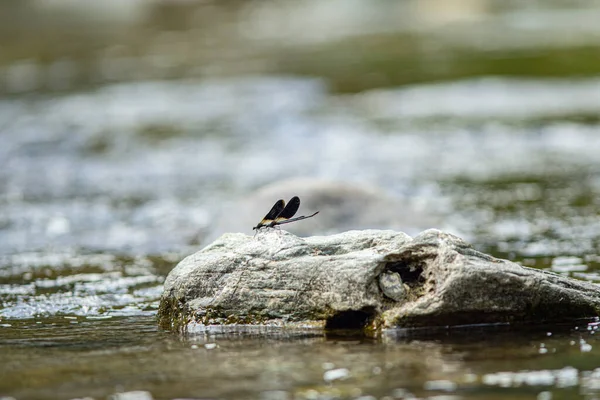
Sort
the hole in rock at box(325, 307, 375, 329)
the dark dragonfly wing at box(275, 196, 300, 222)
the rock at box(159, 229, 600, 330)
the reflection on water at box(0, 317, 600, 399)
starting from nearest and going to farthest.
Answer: the reflection on water at box(0, 317, 600, 399) < the rock at box(159, 229, 600, 330) < the hole in rock at box(325, 307, 375, 329) < the dark dragonfly wing at box(275, 196, 300, 222)

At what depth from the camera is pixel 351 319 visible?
5.33 metres

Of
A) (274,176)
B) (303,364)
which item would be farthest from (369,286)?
(274,176)

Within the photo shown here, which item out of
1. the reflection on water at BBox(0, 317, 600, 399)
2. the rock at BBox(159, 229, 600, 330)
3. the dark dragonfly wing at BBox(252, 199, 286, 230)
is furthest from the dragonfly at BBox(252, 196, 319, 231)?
the reflection on water at BBox(0, 317, 600, 399)

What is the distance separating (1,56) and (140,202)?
18.6m

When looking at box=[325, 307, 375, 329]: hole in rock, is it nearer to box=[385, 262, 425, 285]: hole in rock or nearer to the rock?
the rock

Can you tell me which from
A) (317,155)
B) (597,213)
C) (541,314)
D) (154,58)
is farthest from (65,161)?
(154,58)

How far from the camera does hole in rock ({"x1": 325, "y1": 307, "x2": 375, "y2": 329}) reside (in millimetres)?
5281

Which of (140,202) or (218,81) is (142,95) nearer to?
(218,81)

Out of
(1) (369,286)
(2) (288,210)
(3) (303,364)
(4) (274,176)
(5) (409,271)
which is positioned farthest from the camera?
(4) (274,176)

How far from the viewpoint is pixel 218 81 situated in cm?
2208

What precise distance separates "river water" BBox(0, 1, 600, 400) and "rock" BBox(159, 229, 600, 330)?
131 millimetres

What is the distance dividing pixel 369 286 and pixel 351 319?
0.75 ft

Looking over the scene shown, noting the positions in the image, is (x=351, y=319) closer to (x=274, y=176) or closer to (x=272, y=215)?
(x=272, y=215)

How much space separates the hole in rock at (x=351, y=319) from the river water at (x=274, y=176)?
0.37ft
